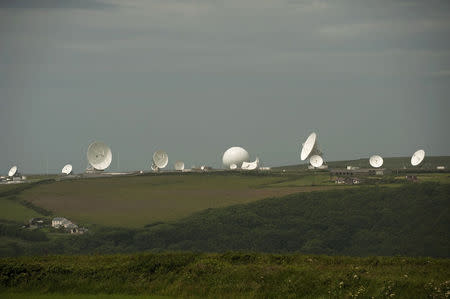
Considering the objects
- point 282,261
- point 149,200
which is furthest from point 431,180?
point 282,261

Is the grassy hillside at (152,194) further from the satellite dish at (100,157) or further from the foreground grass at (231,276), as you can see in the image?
the foreground grass at (231,276)

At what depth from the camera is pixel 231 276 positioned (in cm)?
3300

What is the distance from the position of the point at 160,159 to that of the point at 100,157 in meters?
A: 20.2

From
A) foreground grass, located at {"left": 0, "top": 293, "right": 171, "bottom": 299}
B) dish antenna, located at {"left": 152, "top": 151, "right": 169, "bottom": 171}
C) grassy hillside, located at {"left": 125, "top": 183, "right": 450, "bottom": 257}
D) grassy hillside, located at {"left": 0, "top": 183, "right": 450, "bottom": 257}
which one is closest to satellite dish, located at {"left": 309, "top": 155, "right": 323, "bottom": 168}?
grassy hillside, located at {"left": 0, "top": 183, "right": 450, "bottom": 257}

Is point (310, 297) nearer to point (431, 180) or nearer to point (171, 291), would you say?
point (171, 291)

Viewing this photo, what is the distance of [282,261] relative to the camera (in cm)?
3544

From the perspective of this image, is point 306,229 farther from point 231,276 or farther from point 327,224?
point 231,276

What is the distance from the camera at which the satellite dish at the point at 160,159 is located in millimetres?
167863

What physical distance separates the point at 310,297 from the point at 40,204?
9361cm

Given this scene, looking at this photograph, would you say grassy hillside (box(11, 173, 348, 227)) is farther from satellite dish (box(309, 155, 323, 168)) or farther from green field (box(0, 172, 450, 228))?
satellite dish (box(309, 155, 323, 168))

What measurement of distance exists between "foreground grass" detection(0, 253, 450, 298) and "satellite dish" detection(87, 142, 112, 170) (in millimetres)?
115195

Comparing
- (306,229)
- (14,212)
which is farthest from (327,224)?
(14,212)

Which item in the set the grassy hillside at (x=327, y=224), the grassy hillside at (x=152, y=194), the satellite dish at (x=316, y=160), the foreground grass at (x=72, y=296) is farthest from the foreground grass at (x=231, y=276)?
the satellite dish at (x=316, y=160)

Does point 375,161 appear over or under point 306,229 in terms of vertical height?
over
